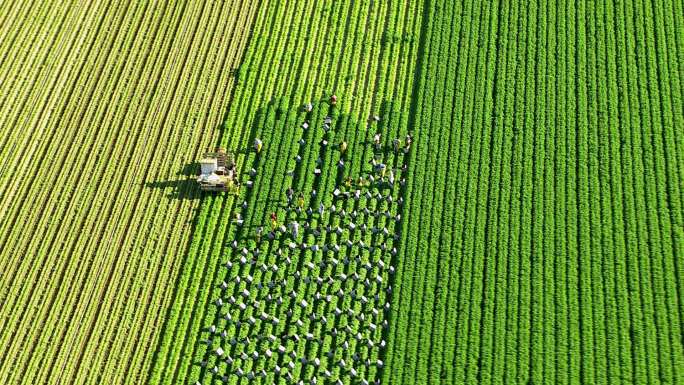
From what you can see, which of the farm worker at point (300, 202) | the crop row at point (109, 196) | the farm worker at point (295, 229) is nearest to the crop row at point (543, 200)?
the farm worker at point (295, 229)

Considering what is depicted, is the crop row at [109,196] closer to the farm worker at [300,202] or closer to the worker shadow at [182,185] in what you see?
the worker shadow at [182,185]

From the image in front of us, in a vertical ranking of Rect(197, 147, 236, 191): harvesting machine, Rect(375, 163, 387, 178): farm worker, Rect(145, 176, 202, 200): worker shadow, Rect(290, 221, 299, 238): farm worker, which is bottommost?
Rect(290, 221, 299, 238): farm worker

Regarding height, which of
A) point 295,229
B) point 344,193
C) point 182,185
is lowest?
point 295,229

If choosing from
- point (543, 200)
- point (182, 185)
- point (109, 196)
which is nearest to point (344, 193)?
point (182, 185)

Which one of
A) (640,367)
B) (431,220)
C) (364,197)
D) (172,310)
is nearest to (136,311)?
(172,310)

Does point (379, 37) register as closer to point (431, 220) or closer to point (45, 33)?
point (431, 220)

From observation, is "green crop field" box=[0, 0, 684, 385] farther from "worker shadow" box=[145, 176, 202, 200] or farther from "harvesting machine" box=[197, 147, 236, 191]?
"harvesting machine" box=[197, 147, 236, 191]

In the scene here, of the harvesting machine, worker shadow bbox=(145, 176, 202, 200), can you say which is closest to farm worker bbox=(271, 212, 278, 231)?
the harvesting machine

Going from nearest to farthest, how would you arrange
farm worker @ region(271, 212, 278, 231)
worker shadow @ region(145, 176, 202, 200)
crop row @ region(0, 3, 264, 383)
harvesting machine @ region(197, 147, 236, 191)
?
crop row @ region(0, 3, 264, 383) → farm worker @ region(271, 212, 278, 231) → harvesting machine @ region(197, 147, 236, 191) → worker shadow @ region(145, 176, 202, 200)

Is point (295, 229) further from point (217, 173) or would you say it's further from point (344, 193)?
point (217, 173)
